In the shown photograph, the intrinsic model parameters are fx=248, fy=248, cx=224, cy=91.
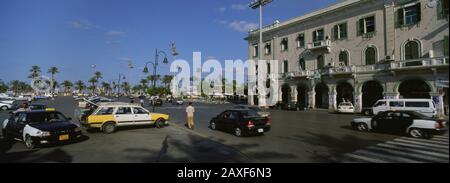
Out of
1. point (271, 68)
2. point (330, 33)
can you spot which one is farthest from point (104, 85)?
point (330, 33)

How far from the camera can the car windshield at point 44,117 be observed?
33.7 ft

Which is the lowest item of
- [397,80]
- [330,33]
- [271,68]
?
[397,80]

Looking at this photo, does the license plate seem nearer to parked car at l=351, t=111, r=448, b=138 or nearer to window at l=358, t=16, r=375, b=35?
parked car at l=351, t=111, r=448, b=138

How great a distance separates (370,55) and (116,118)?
96.2ft

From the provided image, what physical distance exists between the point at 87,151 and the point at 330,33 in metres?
33.9

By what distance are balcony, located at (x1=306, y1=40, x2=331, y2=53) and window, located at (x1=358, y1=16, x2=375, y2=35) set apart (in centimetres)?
412

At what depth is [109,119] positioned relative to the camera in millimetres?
13328

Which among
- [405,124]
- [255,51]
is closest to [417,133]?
[405,124]

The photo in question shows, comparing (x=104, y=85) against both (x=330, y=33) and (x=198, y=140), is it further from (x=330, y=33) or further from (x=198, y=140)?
(x=198, y=140)

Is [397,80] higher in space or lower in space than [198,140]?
higher

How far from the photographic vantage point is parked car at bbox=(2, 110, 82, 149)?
9.27 metres

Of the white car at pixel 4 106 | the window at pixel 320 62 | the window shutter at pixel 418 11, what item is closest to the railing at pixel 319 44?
the window at pixel 320 62

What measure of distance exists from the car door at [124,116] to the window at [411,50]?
28434 millimetres

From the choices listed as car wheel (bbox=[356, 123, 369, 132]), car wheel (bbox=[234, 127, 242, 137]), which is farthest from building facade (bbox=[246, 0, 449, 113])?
car wheel (bbox=[234, 127, 242, 137])
